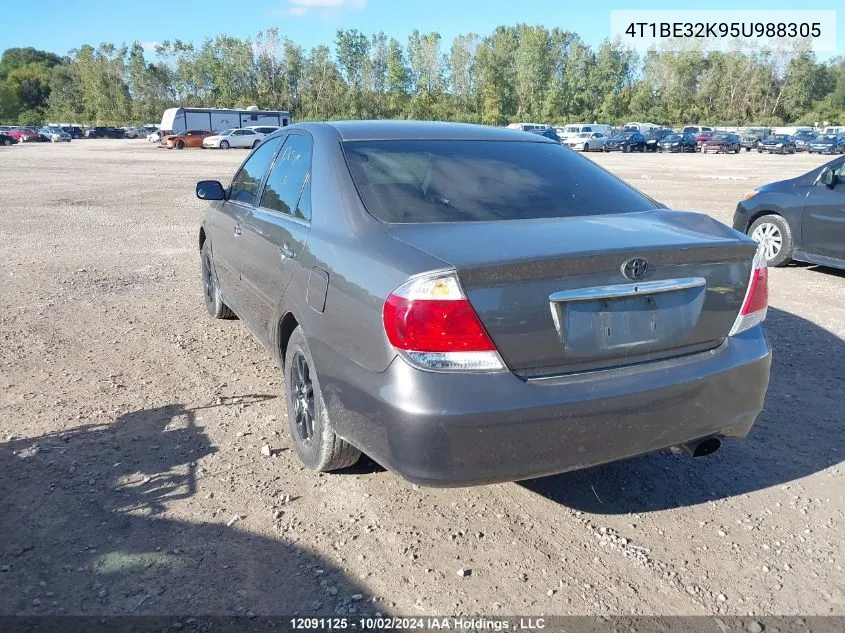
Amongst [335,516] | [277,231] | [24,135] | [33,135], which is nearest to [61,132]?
[33,135]

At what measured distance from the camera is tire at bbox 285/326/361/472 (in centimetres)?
314

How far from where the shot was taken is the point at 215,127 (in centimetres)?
6016

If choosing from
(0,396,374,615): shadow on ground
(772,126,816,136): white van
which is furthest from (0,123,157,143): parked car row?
(0,396,374,615): shadow on ground

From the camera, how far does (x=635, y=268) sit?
2578 mm

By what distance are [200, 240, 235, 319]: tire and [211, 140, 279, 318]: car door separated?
0.29 meters

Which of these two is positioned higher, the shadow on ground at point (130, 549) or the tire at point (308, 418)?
the tire at point (308, 418)

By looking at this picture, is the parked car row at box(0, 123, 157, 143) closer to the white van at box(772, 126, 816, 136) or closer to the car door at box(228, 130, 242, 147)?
the car door at box(228, 130, 242, 147)

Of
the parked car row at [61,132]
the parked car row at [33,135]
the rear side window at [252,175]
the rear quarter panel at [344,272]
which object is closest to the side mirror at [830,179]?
the rear side window at [252,175]

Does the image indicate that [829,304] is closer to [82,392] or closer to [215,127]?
[82,392]

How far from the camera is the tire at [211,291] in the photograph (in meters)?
5.61

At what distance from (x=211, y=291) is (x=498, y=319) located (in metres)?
4.03

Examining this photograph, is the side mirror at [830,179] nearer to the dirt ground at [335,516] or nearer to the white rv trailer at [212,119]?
the dirt ground at [335,516]

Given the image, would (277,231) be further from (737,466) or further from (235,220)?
(737,466)

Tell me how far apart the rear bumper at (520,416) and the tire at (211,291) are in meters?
3.11
